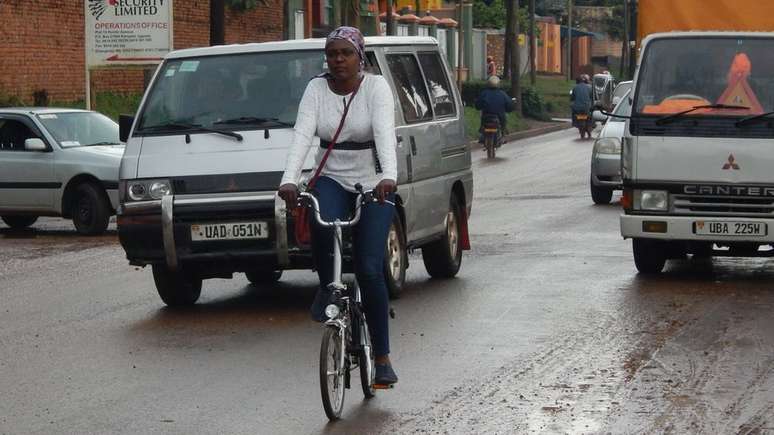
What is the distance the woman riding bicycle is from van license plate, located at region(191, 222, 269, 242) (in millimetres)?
3057

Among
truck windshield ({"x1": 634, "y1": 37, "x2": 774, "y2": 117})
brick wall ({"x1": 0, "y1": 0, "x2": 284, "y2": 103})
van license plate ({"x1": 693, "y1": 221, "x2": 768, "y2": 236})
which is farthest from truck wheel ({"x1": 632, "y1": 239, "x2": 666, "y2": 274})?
brick wall ({"x1": 0, "y1": 0, "x2": 284, "y2": 103})

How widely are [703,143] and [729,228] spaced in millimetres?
686

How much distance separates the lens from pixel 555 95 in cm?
6712

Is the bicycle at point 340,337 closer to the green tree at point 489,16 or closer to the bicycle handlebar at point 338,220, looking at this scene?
the bicycle handlebar at point 338,220

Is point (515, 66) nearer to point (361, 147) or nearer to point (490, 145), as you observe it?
point (490, 145)

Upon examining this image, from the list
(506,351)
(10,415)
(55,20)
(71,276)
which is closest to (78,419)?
(10,415)

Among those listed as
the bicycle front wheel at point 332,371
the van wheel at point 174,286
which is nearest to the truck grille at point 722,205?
the van wheel at point 174,286

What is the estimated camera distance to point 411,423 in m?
7.23

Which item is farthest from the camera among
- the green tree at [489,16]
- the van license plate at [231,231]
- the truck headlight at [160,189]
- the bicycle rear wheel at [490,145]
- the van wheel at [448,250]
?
the green tree at [489,16]

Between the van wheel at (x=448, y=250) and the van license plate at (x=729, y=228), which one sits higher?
the van license plate at (x=729, y=228)

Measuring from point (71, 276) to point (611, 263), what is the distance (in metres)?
4.67

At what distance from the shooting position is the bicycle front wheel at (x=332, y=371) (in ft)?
23.2

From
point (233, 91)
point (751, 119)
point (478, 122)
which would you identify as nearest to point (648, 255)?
point (751, 119)

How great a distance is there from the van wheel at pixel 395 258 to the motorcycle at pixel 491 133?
77.0 ft
